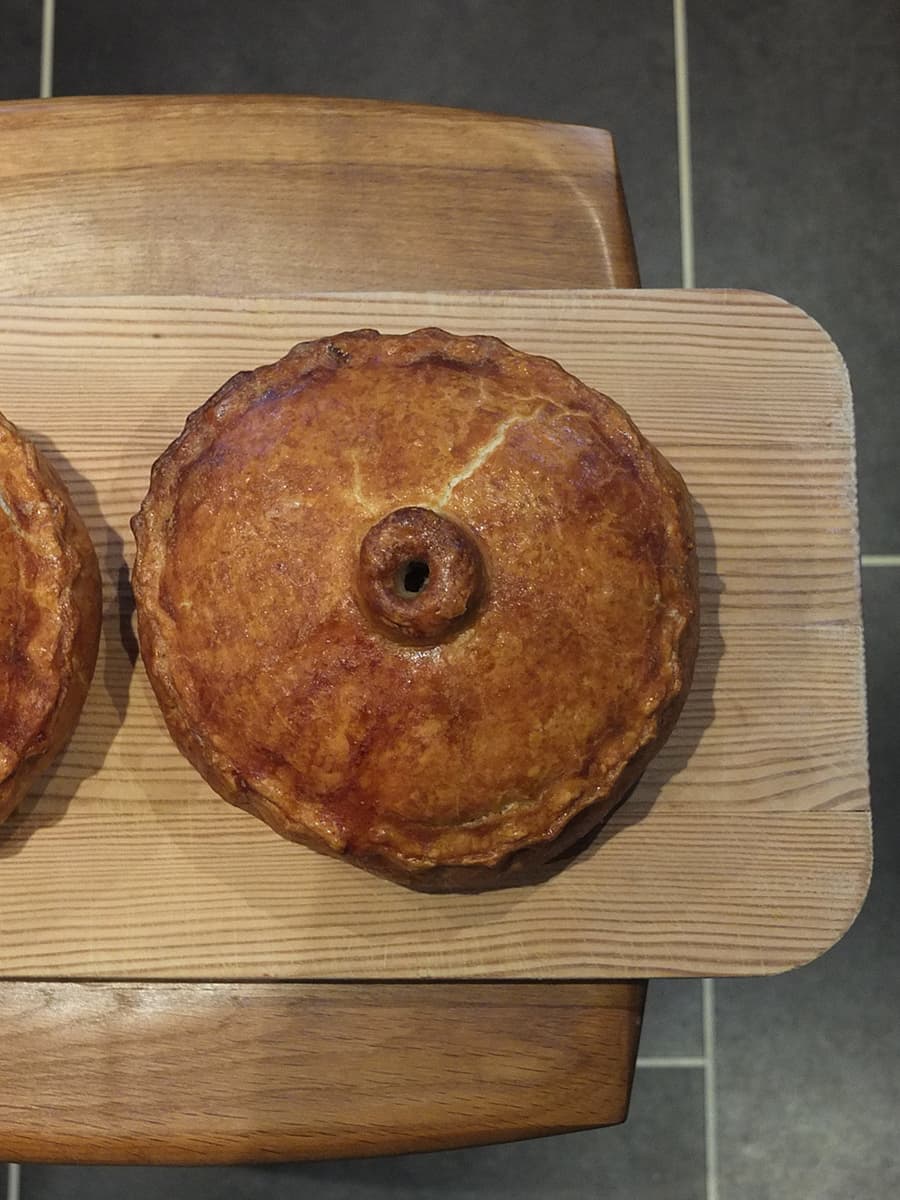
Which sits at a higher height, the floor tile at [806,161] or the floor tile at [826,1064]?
the floor tile at [806,161]

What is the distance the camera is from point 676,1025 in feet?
11.3

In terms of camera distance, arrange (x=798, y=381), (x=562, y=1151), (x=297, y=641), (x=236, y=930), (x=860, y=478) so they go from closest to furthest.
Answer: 1. (x=297, y=641)
2. (x=236, y=930)
3. (x=798, y=381)
4. (x=562, y=1151)
5. (x=860, y=478)

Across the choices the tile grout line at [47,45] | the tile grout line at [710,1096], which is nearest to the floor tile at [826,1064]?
the tile grout line at [710,1096]

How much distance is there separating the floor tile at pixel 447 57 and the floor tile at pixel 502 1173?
249cm

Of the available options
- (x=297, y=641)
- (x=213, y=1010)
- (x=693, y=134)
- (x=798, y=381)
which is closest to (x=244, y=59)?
(x=693, y=134)

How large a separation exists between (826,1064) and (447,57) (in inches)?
127

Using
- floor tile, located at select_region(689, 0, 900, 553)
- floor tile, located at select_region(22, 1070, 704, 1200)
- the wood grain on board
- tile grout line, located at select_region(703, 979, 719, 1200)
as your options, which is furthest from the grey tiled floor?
the wood grain on board

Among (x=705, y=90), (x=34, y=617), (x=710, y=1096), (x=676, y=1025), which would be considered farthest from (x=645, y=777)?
(x=705, y=90)

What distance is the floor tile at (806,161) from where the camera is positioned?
3695 mm

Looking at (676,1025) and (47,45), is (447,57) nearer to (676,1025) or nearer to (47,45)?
(47,45)

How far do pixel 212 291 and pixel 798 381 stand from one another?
120cm

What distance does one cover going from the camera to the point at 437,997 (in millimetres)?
2234

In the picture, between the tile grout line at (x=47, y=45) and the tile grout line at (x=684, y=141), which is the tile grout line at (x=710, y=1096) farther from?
the tile grout line at (x=47, y=45)

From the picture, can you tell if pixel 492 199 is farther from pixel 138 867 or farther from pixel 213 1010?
pixel 213 1010
